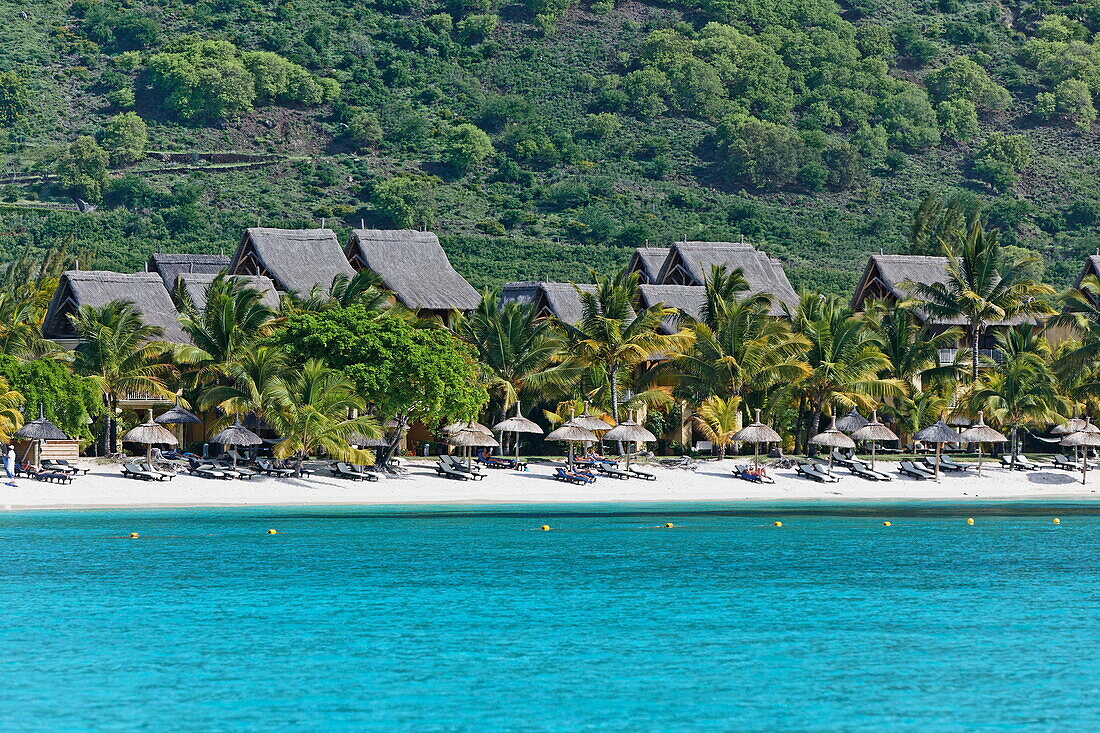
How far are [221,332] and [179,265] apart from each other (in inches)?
854

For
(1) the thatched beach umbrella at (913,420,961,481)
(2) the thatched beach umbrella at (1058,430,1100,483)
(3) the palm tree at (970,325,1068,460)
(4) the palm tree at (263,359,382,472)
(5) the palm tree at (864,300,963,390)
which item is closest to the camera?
(4) the palm tree at (263,359,382,472)

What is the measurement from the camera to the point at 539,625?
2522 cm

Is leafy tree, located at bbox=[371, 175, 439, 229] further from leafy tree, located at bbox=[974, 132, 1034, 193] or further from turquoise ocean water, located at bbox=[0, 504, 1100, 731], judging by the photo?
turquoise ocean water, located at bbox=[0, 504, 1100, 731]

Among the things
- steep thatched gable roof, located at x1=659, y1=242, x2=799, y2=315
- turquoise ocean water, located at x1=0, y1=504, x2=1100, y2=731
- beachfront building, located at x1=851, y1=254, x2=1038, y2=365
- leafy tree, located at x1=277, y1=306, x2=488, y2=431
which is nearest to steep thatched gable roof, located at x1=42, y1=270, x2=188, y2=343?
leafy tree, located at x1=277, y1=306, x2=488, y2=431

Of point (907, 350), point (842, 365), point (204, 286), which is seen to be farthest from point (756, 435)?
point (204, 286)

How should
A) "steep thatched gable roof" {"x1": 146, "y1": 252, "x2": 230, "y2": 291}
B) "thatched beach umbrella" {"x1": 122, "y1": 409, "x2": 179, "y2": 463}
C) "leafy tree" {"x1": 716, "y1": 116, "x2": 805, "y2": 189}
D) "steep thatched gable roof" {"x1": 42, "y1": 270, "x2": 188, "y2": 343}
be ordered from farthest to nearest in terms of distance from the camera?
"leafy tree" {"x1": 716, "y1": 116, "x2": 805, "y2": 189}
"steep thatched gable roof" {"x1": 146, "y1": 252, "x2": 230, "y2": 291}
"steep thatched gable roof" {"x1": 42, "y1": 270, "x2": 188, "y2": 343}
"thatched beach umbrella" {"x1": 122, "y1": 409, "x2": 179, "y2": 463}

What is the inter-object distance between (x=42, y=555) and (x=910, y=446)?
34045mm

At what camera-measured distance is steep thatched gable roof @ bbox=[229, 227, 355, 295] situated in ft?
192

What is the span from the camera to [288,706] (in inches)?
767

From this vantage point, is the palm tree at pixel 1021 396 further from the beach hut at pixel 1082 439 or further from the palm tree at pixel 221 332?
the palm tree at pixel 221 332

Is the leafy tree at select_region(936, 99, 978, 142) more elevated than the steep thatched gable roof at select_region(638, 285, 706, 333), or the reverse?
the leafy tree at select_region(936, 99, 978, 142)

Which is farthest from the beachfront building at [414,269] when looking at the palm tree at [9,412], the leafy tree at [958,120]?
the leafy tree at [958,120]

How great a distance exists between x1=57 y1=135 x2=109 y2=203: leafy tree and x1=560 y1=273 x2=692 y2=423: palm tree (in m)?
78.4

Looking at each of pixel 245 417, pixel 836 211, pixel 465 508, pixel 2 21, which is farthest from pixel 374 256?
pixel 2 21
